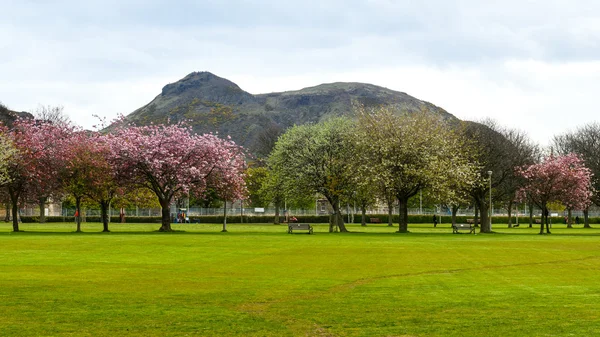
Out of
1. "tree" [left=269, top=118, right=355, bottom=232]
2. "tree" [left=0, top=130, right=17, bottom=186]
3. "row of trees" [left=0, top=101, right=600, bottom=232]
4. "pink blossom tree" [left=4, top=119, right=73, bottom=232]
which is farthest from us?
"tree" [left=269, top=118, right=355, bottom=232]

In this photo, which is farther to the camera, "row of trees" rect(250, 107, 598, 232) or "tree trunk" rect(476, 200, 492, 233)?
"tree trunk" rect(476, 200, 492, 233)

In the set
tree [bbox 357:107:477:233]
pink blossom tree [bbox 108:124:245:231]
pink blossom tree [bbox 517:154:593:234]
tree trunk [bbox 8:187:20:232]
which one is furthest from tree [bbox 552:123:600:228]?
tree trunk [bbox 8:187:20:232]

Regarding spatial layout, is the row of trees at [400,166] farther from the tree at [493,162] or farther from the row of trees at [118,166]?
the row of trees at [118,166]

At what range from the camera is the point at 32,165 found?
64250 mm

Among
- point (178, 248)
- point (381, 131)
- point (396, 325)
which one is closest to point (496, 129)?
point (381, 131)

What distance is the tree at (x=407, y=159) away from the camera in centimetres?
6606

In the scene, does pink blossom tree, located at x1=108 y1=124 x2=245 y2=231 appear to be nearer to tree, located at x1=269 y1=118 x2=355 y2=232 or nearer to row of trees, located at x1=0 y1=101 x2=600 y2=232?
row of trees, located at x1=0 y1=101 x2=600 y2=232

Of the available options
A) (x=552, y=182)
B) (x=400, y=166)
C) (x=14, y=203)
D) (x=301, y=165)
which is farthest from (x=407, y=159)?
(x=14, y=203)

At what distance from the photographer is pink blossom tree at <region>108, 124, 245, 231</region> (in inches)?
2581

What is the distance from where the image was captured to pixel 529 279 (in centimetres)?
2242

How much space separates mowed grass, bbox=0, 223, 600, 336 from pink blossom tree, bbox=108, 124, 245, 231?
34.6m

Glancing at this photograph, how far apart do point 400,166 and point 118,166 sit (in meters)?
27.5

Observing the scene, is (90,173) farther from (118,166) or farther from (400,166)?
(400,166)

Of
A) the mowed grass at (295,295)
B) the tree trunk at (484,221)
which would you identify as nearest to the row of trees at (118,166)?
the tree trunk at (484,221)
